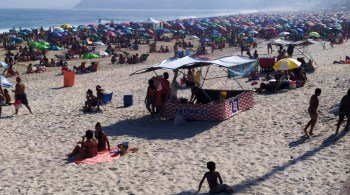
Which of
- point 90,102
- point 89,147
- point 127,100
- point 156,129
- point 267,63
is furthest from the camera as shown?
point 267,63

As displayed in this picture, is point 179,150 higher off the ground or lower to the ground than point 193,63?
lower

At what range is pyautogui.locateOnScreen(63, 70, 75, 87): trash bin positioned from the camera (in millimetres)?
17688

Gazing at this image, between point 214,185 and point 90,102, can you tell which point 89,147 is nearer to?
point 214,185

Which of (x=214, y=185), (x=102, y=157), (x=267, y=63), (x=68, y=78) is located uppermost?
(x=267, y=63)

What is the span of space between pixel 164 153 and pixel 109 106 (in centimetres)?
523

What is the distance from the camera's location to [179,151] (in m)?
8.62

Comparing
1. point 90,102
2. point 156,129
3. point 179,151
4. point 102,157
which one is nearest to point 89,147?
point 102,157

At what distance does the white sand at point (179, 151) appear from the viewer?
6.86 m

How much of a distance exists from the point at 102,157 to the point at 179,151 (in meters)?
1.44

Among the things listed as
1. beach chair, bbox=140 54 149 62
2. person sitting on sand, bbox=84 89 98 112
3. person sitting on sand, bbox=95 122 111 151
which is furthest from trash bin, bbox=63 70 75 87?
person sitting on sand, bbox=95 122 111 151

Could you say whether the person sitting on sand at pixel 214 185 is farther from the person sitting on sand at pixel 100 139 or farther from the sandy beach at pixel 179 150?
the person sitting on sand at pixel 100 139

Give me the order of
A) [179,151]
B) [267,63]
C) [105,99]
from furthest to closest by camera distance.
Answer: [267,63], [105,99], [179,151]

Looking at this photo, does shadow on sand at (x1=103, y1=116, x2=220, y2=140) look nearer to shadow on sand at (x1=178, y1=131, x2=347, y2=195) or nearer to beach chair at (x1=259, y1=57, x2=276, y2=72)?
shadow on sand at (x1=178, y1=131, x2=347, y2=195)

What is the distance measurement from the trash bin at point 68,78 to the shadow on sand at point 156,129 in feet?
22.9
